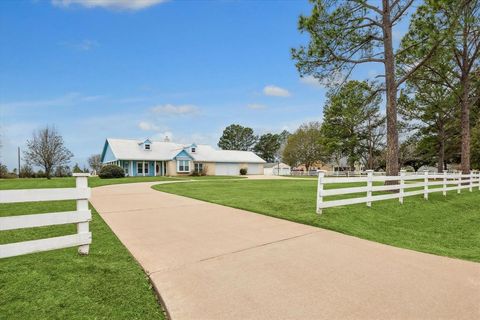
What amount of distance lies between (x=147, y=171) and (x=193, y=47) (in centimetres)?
2455

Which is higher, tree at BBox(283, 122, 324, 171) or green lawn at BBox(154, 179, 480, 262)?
tree at BBox(283, 122, 324, 171)

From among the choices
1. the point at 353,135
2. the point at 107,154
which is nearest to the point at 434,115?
the point at 353,135

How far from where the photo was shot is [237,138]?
87.4 m

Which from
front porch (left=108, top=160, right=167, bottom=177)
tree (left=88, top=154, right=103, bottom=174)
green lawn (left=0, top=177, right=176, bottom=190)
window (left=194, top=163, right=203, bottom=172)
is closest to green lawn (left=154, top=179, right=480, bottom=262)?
green lawn (left=0, top=177, right=176, bottom=190)

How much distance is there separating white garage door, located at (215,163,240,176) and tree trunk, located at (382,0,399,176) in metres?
33.8

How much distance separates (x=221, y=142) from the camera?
8894 centimetres

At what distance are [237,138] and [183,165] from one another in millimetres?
47837

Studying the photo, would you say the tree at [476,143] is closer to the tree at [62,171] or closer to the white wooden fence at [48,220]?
the white wooden fence at [48,220]

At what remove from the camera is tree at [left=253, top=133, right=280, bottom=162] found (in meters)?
87.4

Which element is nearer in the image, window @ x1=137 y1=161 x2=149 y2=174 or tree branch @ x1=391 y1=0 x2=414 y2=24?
tree branch @ x1=391 y1=0 x2=414 y2=24

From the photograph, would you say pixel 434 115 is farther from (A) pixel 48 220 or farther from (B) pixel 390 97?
(A) pixel 48 220

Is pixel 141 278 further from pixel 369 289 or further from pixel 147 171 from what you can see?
pixel 147 171

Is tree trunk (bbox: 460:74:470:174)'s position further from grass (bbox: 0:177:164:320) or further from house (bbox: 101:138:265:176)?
house (bbox: 101:138:265:176)

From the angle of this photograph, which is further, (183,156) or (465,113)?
(183,156)
